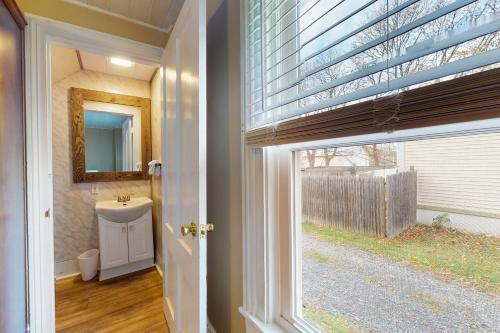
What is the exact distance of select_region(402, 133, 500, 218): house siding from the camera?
0.44 meters

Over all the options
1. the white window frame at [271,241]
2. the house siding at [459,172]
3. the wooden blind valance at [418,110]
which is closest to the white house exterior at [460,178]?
the house siding at [459,172]

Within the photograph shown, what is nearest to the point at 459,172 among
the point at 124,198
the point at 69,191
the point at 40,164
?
the point at 40,164

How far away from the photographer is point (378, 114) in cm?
47

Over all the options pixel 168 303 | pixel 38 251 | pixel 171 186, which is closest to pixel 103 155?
pixel 38 251

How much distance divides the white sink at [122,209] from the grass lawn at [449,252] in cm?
237

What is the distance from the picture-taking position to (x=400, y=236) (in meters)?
0.58

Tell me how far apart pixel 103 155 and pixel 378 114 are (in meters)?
2.96

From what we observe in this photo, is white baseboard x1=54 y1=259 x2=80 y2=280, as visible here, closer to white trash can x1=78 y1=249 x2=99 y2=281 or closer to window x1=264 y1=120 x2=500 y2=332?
white trash can x1=78 y1=249 x2=99 y2=281

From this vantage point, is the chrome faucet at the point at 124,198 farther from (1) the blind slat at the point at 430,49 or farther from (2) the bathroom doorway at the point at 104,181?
(1) the blind slat at the point at 430,49

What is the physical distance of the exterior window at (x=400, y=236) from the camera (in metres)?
0.46

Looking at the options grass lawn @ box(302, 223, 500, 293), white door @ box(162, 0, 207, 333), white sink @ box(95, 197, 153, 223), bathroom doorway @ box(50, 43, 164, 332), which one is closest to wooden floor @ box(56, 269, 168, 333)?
bathroom doorway @ box(50, 43, 164, 332)

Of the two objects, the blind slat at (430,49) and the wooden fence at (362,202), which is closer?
the blind slat at (430,49)

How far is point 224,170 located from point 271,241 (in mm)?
508

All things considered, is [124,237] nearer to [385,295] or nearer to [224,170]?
[224,170]
